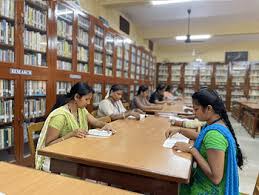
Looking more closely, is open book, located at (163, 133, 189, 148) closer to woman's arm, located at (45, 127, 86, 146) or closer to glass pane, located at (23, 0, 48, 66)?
woman's arm, located at (45, 127, 86, 146)

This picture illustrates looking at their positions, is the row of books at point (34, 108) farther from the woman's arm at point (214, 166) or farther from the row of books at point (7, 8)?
the woman's arm at point (214, 166)

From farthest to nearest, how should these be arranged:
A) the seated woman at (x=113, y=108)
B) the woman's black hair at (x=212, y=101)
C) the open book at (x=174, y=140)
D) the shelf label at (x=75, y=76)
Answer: the shelf label at (x=75, y=76) → the seated woman at (x=113, y=108) → the open book at (x=174, y=140) → the woman's black hair at (x=212, y=101)

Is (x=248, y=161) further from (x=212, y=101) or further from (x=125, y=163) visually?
(x=125, y=163)

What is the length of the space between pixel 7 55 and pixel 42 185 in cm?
202

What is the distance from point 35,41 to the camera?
2.93 metres

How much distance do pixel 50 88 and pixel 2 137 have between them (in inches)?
35.7

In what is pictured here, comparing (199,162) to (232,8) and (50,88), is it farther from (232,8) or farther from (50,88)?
(232,8)

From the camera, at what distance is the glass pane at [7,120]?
8.30 ft

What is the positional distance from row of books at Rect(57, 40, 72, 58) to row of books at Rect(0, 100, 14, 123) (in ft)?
3.69

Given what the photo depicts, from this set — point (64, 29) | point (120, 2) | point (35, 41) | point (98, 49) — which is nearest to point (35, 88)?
point (35, 41)

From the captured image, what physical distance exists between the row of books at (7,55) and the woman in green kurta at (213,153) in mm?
2114

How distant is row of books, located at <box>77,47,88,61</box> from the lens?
391 cm

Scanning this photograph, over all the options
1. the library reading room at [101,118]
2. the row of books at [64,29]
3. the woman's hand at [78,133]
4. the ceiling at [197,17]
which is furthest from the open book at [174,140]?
the ceiling at [197,17]

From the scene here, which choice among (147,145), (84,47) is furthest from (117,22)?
(147,145)
